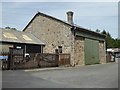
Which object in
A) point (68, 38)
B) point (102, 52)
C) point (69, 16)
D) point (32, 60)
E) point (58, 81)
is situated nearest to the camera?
point (58, 81)

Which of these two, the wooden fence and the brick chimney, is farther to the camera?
the brick chimney

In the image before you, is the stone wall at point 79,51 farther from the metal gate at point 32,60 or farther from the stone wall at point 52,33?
the metal gate at point 32,60

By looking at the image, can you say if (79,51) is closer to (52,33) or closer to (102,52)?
(52,33)

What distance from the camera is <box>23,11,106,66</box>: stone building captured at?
1911cm

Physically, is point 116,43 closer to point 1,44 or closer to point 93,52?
point 93,52

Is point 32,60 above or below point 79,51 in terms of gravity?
below

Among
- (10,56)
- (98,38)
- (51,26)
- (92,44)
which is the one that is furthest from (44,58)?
(98,38)

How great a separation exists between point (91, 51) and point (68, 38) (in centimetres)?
516

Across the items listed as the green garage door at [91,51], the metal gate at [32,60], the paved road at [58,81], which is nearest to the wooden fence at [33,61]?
the metal gate at [32,60]

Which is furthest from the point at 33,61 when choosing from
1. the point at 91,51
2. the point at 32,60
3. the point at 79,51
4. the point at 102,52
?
the point at 102,52

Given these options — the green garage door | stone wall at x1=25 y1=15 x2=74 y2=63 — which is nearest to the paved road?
stone wall at x1=25 y1=15 x2=74 y2=63

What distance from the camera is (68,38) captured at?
19.2 meters

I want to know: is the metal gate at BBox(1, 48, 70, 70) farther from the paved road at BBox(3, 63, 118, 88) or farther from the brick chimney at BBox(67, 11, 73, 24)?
the brick chimney at BBox(67, 11, 73, 24)

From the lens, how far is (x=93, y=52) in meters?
22.8
